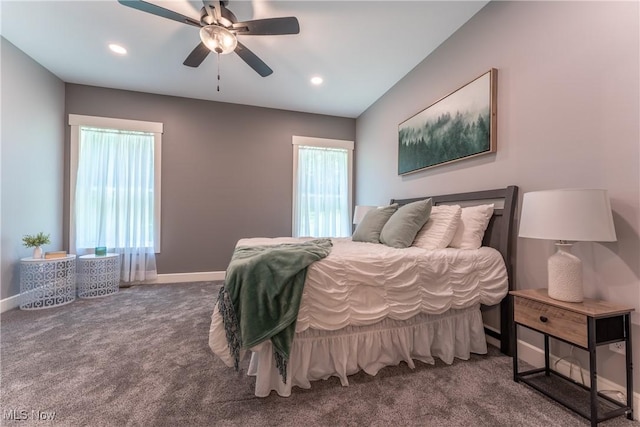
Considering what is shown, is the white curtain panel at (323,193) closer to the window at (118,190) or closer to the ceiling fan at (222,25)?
the window at (118,190)

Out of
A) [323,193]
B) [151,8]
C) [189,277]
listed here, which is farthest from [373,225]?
[189,277]

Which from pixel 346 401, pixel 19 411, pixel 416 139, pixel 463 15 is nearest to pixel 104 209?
pixel 19 411

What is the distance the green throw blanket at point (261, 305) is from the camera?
4.41 feet

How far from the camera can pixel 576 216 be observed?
1266 mm

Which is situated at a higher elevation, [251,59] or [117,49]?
[117,49]

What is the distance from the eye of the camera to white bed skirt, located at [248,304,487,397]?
1459 millimetres

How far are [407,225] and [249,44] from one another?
238 cm

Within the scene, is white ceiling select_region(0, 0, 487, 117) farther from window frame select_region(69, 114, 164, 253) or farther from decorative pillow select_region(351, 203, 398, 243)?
decorative pillow select_region(351, 203, 398, 243)

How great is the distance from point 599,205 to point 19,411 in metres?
3.06

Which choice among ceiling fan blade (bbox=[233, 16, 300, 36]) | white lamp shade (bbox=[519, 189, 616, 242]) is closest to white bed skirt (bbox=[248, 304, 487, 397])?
white lamp shade (bbox=[519, 189, 616, 242])

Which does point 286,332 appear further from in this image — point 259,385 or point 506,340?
point 506,340

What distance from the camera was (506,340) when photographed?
6.21ft

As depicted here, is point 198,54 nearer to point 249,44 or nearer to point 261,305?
point 249,44

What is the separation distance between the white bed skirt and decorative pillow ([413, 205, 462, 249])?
0.52 m
